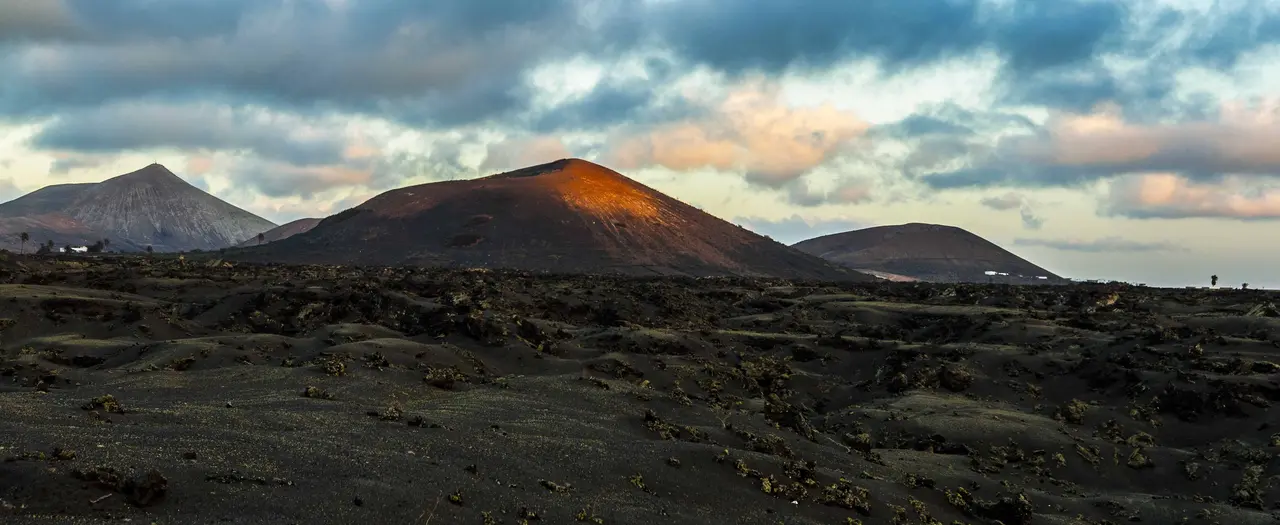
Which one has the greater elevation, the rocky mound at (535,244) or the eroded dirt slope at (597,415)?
the rocky mound at (535,244)

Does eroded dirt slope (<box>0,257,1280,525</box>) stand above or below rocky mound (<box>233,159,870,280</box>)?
below

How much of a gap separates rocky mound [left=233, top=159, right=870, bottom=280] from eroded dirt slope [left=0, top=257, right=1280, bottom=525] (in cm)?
11293

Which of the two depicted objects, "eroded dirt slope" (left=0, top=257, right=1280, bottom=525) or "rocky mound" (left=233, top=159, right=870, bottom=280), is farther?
"rocky mound" (left=233, top=159, right=870, bottom=280)

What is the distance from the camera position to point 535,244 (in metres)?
172

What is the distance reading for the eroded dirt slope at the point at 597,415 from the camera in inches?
458

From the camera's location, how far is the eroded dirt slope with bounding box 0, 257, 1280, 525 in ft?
38.2

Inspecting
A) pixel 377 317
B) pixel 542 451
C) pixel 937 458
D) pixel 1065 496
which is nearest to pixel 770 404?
pixel 937 458

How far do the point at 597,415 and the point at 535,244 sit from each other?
6076 inches

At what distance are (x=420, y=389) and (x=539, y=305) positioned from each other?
2598 centimetres

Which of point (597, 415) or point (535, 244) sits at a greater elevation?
point (535, 244)

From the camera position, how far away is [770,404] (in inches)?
899

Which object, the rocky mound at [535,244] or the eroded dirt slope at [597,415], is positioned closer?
the eroded dirt slope at [597,415]

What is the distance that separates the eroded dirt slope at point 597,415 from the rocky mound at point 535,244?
371ft

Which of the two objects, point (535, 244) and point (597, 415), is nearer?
point (597, 415)
